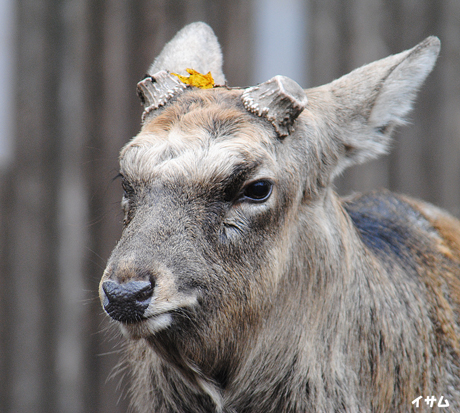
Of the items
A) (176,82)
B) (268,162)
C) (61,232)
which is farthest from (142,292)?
(61,232)

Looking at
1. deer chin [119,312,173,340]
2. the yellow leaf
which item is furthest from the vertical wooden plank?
deer chin [119,312,173,340]

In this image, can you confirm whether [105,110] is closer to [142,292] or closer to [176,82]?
[176,82]

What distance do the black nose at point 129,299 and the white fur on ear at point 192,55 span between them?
7.44ft

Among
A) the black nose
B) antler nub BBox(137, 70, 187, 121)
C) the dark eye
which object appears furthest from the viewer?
antler nub BBox(137, 70, 187, 121)

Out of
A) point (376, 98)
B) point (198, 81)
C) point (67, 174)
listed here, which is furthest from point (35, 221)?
point (376, 98)

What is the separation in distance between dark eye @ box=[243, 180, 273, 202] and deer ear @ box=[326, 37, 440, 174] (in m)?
0.83

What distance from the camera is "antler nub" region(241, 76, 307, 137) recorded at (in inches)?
124

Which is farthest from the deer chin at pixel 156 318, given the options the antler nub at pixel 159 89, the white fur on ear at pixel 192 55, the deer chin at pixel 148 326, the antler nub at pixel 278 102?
the white fur on ear at pixel 192 55

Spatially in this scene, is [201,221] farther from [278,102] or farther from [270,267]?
[278,102]

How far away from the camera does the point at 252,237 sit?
2.98m

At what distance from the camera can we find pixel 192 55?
4.45 meters

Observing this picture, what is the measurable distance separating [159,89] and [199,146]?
77 cm

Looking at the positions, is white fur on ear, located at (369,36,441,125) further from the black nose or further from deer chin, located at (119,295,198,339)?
the black nose

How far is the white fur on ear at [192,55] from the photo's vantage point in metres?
4.36
